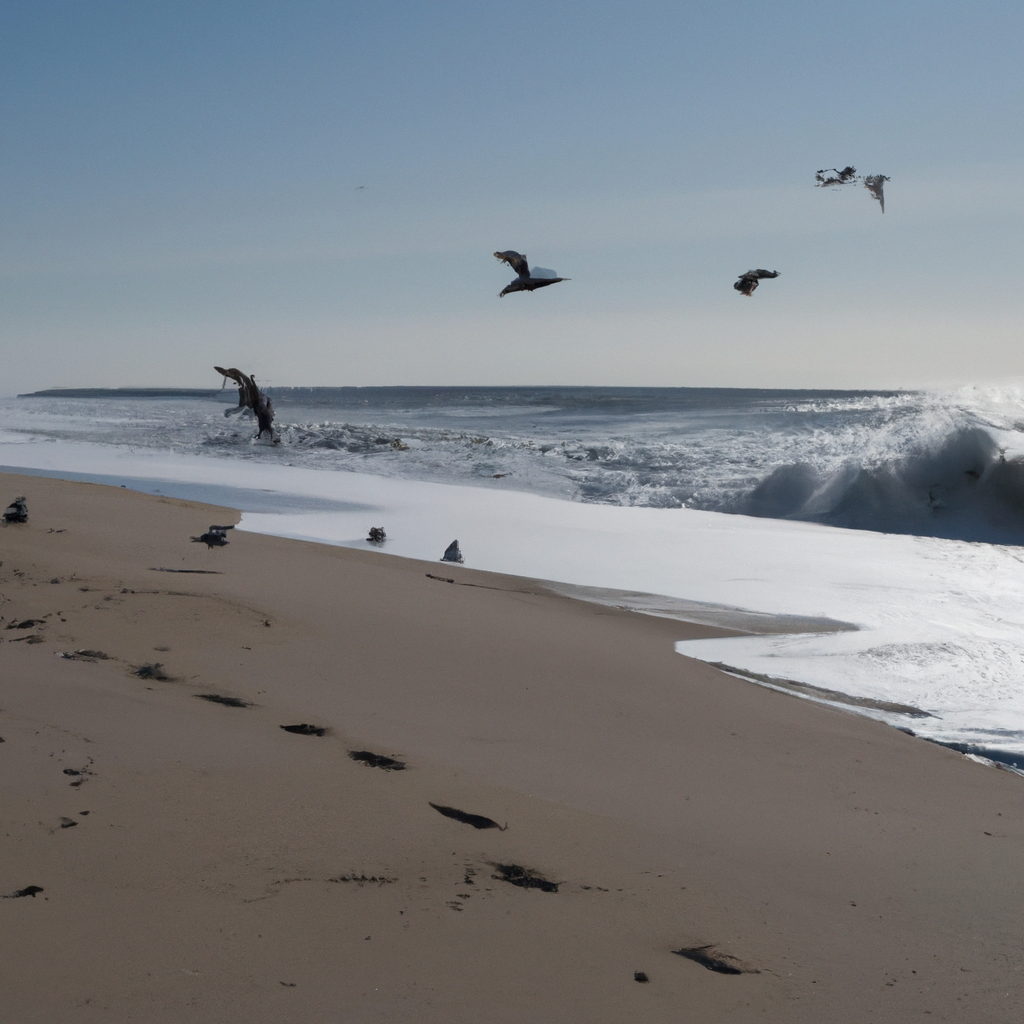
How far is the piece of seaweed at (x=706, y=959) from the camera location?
2.09m

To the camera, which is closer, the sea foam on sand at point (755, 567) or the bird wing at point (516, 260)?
the sea foam on sand at point (755, 567)

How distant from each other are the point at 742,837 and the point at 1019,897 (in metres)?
0.77

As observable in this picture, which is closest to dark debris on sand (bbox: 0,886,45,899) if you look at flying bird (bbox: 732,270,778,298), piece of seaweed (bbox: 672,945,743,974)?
piece of seaweed (bbox: 672,945,743,974)

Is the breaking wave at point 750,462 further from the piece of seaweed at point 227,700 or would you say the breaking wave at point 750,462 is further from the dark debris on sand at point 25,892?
the dark debris on sand at point 25,892

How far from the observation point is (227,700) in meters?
3.39

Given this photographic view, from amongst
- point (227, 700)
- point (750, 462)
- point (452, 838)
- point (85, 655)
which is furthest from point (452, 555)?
point (750, 462)

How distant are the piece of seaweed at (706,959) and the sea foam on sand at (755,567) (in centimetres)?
229

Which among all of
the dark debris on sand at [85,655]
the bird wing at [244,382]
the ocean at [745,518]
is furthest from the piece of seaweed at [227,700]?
the bird wing at [244,382]

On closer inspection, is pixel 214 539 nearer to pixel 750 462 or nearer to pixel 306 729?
pixel 306 729

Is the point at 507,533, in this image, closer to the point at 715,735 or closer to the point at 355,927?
the point at 715,735

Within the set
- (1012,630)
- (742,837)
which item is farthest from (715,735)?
(1012,630)

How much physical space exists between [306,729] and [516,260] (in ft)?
18.1

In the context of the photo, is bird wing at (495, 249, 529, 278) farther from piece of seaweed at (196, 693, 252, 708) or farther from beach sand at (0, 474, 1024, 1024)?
piece of seaweed at (196, 693, 252, 708)

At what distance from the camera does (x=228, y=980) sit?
1819mm
